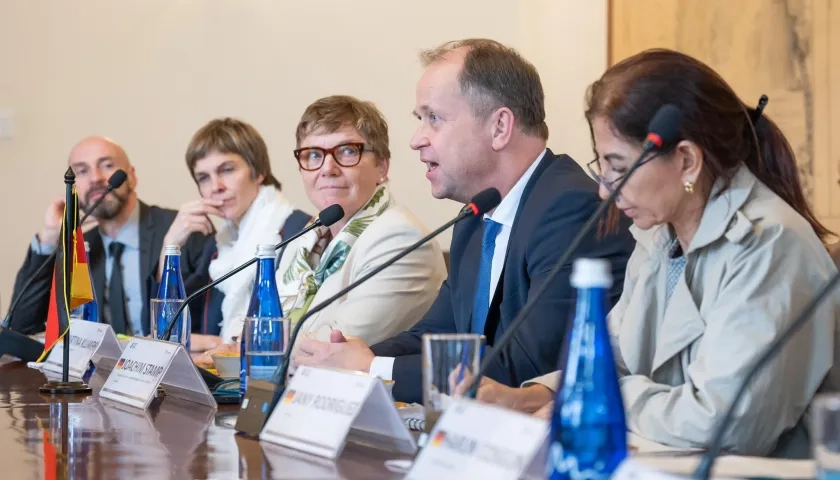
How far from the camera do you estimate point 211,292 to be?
375 centimetres

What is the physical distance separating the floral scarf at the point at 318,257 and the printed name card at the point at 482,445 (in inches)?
72.4

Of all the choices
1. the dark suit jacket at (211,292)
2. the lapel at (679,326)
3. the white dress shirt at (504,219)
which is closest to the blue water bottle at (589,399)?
the lapel at (679,326)

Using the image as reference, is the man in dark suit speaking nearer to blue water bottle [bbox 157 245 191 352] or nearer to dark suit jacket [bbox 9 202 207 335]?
blue water bottle [bbox 157 245 191 352]

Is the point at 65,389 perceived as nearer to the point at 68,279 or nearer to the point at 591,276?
the point at 68,279

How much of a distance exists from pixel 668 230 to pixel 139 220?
9.26 ft

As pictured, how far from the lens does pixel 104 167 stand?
423cm

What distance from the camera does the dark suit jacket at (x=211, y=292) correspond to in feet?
11.9

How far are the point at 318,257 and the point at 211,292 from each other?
820 mm

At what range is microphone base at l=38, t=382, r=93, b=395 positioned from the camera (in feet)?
6.77

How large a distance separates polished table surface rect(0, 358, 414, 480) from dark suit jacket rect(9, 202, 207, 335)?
1.99 m

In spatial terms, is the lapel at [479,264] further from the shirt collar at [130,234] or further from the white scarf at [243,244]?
the shirt collar at [130,234]

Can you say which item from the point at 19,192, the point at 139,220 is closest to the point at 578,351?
the point at 139,220

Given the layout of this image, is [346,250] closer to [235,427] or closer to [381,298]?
[381,298]

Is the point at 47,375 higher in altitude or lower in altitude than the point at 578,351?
lower
